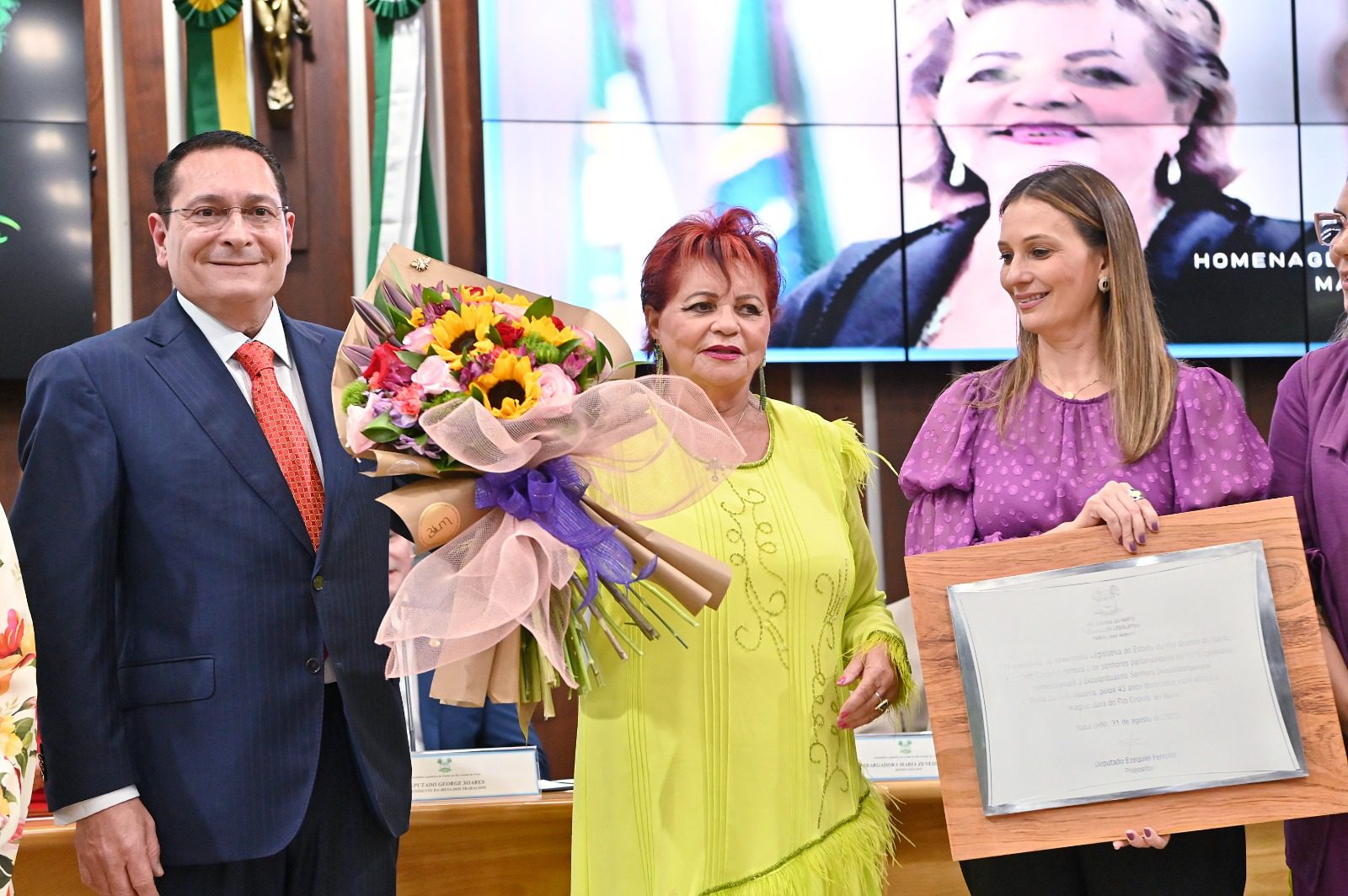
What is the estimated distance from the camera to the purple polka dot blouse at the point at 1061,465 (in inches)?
75.9

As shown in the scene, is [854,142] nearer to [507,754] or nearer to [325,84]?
[325,84]

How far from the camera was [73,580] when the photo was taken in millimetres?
1742

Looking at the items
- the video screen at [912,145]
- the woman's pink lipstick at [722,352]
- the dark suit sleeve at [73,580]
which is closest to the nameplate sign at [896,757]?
the woman's pink lipstick at [722,352]

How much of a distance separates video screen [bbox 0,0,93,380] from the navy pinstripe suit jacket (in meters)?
2.22

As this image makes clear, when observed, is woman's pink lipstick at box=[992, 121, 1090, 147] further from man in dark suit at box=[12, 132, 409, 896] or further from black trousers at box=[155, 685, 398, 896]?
black trousers at box=[155, 685, 398, 896]

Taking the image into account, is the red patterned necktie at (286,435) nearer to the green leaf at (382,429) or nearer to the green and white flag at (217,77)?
the green leaf at (382,429)

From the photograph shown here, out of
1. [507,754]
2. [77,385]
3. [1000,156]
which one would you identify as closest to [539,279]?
[1000,156]

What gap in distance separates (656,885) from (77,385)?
3.55 ft

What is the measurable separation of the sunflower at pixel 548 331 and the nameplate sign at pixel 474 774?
1012 mm

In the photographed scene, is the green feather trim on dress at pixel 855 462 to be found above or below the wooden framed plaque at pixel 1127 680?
above

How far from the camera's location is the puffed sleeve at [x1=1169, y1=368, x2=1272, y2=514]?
191 cm

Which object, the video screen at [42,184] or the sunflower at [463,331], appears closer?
the sunflower at [463,331]

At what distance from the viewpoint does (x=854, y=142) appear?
4230 millimetres

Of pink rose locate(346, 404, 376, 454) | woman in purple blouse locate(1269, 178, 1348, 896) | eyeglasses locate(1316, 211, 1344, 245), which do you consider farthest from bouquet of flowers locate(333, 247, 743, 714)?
eyeglasses locate(1316, 211, 1344, 245)
